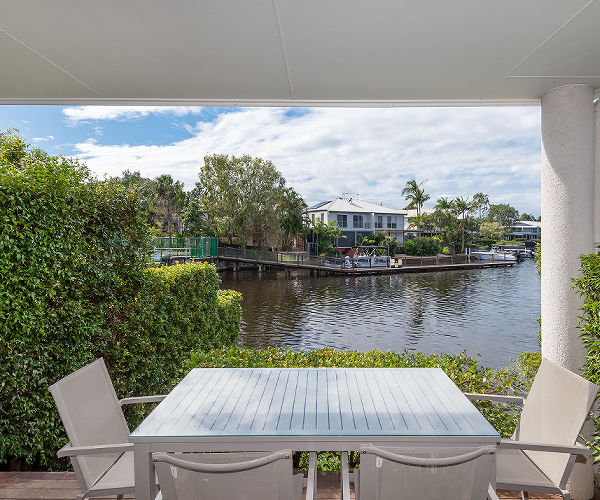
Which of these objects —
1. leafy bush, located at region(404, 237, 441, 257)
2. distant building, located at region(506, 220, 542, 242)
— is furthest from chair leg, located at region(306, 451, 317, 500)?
distant building, located at region(506, 220, 542, 242)

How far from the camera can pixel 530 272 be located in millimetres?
49969

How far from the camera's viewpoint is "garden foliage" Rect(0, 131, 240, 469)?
277 cm

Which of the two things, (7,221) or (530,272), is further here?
(530,272)

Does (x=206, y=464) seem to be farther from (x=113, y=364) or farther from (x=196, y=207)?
(x=196, y=207)

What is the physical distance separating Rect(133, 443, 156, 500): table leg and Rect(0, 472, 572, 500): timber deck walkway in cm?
88

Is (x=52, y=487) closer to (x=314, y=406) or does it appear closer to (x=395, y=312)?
(x=314, y=406)

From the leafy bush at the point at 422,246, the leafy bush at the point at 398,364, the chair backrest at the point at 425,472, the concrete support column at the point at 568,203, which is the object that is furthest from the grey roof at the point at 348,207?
the chair backrest at the point at 425,472

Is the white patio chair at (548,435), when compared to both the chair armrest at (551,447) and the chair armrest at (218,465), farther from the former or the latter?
the chair armrest at (218,465)

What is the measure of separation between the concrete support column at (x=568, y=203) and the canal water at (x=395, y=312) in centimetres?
1805

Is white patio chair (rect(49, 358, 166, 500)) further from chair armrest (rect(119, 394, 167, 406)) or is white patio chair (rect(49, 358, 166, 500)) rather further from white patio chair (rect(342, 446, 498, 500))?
white patio chair (rect(342, 446, 498, 500))

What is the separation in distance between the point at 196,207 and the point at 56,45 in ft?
138

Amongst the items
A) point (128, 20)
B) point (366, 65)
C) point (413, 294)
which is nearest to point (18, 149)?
point (128, 20)

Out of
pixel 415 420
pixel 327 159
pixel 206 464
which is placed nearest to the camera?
pixel 206 464

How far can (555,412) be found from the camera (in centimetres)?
212
